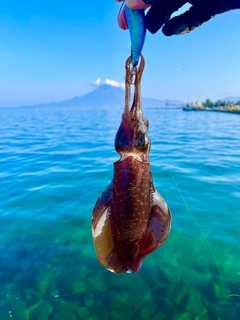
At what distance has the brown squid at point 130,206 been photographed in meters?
2.21

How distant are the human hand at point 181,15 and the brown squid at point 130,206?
0.53 m

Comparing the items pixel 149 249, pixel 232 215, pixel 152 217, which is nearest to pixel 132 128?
pixel 152 217

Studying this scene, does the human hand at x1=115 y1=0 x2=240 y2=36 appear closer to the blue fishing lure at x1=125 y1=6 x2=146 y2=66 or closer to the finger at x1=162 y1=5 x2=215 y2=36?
the finger at x1=162 y1=5 x2=215 y2=36

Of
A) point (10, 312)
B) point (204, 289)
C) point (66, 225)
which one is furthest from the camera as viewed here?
point (66, 225)

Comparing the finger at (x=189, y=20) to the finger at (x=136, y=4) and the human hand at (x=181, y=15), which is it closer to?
the human hand at (x=181, y=15)

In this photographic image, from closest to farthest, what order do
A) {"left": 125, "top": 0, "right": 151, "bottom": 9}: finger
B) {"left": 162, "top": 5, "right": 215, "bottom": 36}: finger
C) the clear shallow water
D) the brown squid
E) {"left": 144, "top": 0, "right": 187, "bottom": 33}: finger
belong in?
{"left": 125, "top": 0, "right": 151, "bottom": 9}: finger
the brown squid
{"left": 144, "top": 0, "right": 187, "bottom": 33}: finger
{"left": 162, "top": 5, "right": 215, "bottom": 36}: finger
the clear shallow water

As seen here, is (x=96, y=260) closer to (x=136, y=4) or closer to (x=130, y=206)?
(x=130, y=206)

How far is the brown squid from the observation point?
221cm

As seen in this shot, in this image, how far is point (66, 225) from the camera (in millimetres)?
6137

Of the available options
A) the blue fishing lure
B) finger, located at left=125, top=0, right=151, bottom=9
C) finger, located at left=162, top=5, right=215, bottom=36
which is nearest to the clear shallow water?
finger, located at left=162, top=5, right=215, bottom=36

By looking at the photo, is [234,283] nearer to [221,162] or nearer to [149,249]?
[149,249]

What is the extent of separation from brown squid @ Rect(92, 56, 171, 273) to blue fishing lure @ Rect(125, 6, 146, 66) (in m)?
0.08

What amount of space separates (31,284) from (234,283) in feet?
11.1

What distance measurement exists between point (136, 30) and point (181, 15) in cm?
81
